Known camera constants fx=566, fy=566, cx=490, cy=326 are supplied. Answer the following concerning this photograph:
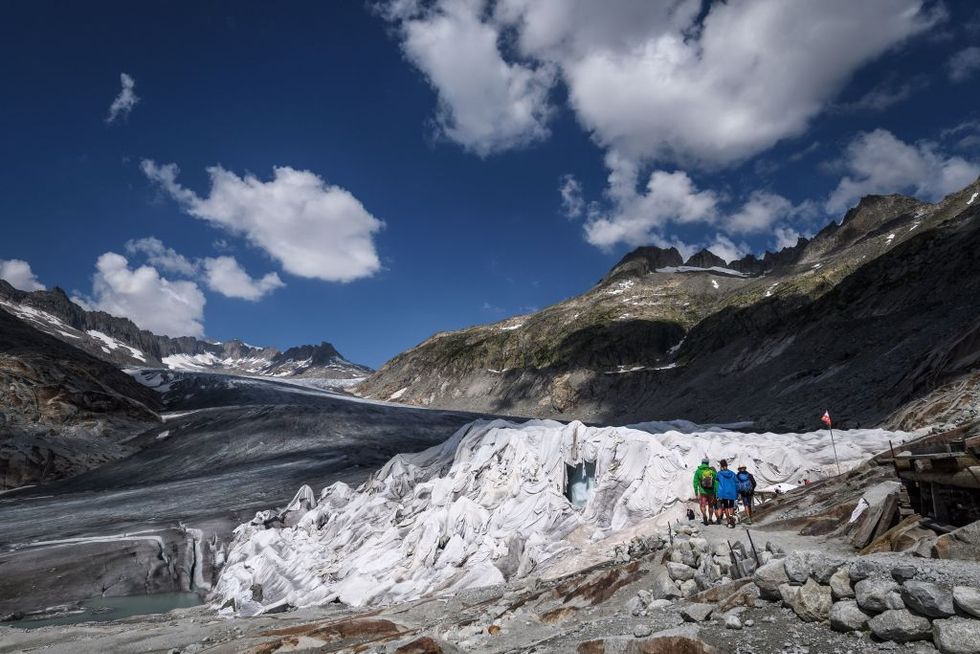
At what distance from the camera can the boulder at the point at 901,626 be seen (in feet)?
15.5

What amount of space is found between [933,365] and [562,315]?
11444cm

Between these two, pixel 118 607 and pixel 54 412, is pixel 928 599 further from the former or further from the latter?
pixel 54 412

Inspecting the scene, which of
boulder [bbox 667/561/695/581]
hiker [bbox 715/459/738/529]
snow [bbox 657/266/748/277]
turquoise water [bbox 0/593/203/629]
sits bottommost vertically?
turquoise water [bbox 0/593/203/629]

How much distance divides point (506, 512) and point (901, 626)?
621 inches

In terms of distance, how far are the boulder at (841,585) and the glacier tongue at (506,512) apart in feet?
30.6

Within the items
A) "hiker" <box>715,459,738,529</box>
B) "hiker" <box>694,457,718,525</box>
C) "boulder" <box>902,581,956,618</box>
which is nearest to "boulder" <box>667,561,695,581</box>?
"boulder" <box>902,581,956,618</box>

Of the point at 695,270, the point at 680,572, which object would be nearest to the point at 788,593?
the point at 680,572

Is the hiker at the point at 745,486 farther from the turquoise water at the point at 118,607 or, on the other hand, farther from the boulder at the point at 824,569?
the turquoise water at the point at 118,607

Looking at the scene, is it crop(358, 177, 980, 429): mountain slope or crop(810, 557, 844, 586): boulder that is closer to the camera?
crop(810, 557, 844, 586): boulder

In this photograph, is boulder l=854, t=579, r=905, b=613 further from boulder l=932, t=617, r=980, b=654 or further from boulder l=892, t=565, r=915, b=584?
boulder l=932, t=617, r=980, b=654

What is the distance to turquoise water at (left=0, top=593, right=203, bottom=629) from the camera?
23234mm

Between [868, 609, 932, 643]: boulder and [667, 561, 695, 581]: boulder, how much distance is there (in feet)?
12.9

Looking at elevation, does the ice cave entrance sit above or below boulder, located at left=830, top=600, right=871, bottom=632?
above

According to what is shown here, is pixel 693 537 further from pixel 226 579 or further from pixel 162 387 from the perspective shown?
pixel 162 387
